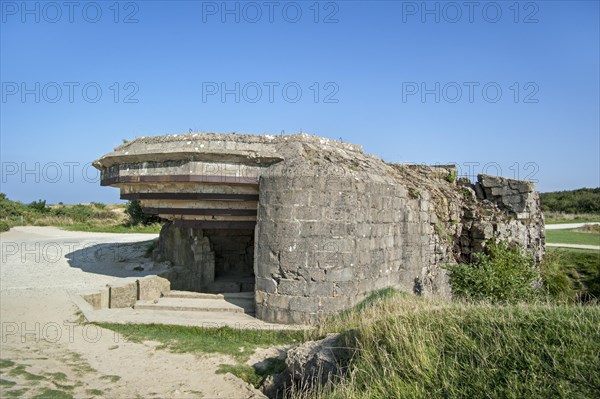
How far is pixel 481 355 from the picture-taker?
3924 mm

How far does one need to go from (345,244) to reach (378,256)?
1129 millimetres

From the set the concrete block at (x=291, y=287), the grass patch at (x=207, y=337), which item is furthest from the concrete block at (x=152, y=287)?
the concrete block at (x=291, y=287)

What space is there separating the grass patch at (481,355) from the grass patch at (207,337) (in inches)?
82.7

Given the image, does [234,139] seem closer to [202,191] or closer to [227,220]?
[202,191]

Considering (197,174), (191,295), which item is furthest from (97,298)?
(197,174)

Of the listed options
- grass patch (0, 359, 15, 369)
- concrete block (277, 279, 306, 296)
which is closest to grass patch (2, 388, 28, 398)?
grass patch (0, 359, 15, 369)

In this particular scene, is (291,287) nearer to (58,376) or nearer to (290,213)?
(290,213)

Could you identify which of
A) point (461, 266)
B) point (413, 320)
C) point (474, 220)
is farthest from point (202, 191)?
point (474, 220)

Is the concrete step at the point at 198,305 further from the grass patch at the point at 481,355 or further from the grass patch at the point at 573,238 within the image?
the grass patch at the point at 573,238

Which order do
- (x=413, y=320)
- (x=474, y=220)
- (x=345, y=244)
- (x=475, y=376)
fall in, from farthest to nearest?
(x=474, y=220)
(x=345, y=244)
(x=413, y=320)
(x=475, y=376)

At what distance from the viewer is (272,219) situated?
7.48m

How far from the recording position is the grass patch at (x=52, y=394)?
4.27 metres

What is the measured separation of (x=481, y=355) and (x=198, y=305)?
554cm

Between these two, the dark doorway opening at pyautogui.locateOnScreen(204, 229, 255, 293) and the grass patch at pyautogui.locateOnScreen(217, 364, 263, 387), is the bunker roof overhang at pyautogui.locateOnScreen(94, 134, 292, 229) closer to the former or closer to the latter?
the dark doorway opening at pyautogui.locateOnScreen(204, 229, 255, 293)
